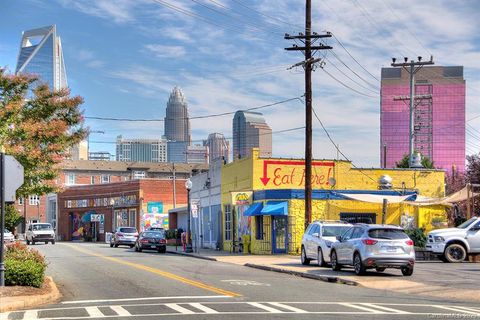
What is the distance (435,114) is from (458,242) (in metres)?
75.0

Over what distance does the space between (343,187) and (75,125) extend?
2010cm

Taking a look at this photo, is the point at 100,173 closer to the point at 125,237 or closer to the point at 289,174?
the point at 125,237

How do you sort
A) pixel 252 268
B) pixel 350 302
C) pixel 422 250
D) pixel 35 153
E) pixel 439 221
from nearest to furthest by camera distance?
pixel 350 302, pixel 35 153, pixel 252 268, pixel 422 250, pixel 439 221

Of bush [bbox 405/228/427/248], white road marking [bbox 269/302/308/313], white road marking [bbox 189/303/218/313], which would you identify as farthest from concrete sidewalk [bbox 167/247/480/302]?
white road marking [bbox 189/303/218/313]

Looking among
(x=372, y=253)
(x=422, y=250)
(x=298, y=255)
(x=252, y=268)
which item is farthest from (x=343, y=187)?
(x=372, y=253)

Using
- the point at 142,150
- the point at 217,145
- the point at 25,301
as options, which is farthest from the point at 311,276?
the point at 142,150

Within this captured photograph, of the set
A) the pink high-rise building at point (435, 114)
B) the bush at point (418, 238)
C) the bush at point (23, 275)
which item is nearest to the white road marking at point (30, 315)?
the bush at point (23, 275)

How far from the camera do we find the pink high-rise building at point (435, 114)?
284 ft

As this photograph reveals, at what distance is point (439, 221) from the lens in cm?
3753

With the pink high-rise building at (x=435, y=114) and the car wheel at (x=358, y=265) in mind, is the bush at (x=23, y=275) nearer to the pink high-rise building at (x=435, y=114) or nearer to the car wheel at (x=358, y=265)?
the car wheel at (x=358, y=265)

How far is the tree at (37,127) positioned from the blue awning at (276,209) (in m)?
13.7

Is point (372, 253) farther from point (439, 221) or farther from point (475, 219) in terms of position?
point (439, 221)

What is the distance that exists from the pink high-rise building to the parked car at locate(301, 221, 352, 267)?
195ft

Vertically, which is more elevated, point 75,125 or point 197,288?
point 75,125
